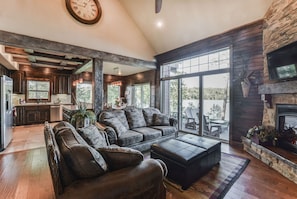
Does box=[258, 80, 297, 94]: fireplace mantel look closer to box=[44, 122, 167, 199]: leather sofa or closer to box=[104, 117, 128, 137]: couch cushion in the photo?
box=[44, 122, 167, 199]: leather sofa

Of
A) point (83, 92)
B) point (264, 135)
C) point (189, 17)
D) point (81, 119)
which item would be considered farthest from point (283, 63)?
point (83, 92)

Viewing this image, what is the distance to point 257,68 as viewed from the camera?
3.79 m

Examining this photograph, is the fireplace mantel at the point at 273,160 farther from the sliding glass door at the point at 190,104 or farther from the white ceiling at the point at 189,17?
the white ceiling at the point at 189,17

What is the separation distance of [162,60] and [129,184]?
5.64 metres

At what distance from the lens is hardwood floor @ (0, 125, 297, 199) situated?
209 centimetres

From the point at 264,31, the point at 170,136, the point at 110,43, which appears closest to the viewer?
the point at 264,31


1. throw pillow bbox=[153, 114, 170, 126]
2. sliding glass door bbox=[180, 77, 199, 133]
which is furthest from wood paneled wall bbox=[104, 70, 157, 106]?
throw pillow bbox=[153, 114, 170, 126]

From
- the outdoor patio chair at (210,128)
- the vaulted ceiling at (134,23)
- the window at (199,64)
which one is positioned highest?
the vaulted ceiling at (134,23)

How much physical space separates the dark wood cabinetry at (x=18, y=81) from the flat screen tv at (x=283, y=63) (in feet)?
29.9

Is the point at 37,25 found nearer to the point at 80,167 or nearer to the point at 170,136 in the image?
the point at 80,167

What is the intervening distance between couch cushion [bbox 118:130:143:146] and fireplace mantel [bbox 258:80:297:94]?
118 inches

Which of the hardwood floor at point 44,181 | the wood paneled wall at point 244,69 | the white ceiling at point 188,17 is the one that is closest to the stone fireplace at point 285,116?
the wood paneled wall at point 244,69

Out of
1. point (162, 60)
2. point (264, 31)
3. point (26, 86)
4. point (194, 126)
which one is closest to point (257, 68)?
point (264, 31)

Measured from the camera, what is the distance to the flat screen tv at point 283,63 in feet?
9.17
